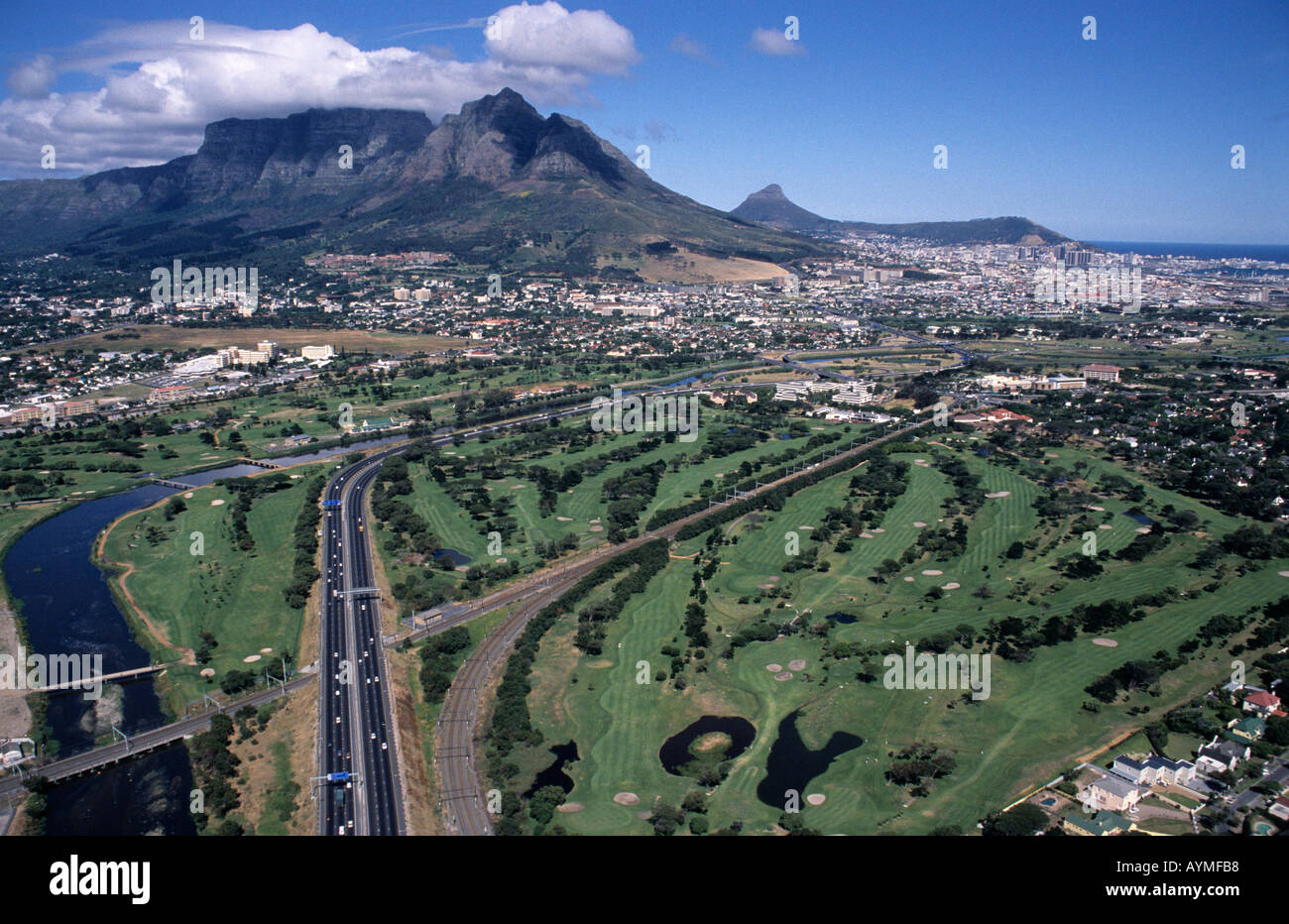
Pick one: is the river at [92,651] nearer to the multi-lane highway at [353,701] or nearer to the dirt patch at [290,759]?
the dirt patch at [290,759]

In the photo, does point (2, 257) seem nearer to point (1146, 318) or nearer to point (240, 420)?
point (240, 420)

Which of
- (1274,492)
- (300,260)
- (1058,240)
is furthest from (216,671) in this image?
(1058,240)

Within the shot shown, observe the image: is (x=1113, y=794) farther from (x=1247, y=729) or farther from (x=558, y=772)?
(x=558, y=772)

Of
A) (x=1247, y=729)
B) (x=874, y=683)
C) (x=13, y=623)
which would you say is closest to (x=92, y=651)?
(x=13, y=623)

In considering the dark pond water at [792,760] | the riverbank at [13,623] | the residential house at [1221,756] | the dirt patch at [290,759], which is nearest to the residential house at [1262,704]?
the residential house at [1221,756]

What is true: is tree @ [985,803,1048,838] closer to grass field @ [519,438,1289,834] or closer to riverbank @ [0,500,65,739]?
grass field @ [519,438,1289,834]
